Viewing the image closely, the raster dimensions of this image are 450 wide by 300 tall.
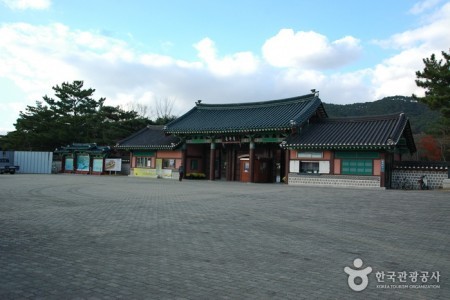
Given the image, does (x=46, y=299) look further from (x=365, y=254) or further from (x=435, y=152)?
(x=435, y=152)

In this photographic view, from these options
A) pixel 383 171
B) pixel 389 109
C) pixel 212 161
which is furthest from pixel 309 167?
pixel 389 109

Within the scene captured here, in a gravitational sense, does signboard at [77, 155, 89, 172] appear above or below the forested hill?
below

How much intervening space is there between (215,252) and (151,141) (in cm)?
3169

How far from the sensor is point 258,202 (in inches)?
597

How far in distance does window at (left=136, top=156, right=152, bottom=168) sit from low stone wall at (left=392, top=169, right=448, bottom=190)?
22606mm

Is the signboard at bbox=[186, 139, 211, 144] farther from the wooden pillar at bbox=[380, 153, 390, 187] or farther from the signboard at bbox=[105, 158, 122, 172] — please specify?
the wooden pillar at bbox=[380, 153, 390, 187]

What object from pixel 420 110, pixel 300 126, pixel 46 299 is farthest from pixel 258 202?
pixel 420 110

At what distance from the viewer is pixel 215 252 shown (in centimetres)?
689

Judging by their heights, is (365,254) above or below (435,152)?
below

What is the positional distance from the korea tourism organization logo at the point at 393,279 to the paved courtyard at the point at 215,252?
1.1 inches

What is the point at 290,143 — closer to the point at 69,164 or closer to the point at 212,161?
the point at 212,161

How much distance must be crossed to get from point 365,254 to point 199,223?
14.4 ft

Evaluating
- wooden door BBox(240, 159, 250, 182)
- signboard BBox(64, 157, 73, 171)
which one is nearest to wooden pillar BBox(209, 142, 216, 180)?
wooden door BBox(240, 159, 250, 182)

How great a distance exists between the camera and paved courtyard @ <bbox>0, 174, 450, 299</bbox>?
493 centimetres
